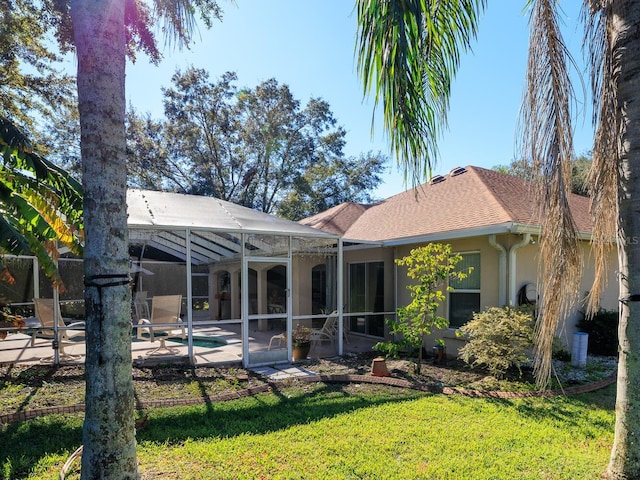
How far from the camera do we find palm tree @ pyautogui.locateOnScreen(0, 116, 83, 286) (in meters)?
5.75

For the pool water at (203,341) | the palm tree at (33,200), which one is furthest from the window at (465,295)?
the palm tree at (33,200)

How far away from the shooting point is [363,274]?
1404 cm

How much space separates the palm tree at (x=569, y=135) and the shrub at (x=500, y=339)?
3560 millimetres

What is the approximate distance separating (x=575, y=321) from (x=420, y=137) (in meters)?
8.94

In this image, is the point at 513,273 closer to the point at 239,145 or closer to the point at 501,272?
the point at 501,272

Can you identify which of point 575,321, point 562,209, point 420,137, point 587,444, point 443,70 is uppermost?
point 443,70

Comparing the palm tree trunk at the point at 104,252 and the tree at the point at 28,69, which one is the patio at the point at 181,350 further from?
the tree at the point at 28,69

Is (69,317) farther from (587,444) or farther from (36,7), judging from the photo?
(587,444)

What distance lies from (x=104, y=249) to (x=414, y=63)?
3.60 metres

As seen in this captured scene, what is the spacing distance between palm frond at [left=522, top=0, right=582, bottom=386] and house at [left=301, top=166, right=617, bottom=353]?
3.15 meters

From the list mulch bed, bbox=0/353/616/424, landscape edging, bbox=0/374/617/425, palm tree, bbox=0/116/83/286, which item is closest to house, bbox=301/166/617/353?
landscape edging, bbox=0/374/617/425

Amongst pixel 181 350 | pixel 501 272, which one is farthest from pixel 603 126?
pixel 181 350

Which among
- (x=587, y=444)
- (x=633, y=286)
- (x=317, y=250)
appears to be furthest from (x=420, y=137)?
(x=317, y=250)

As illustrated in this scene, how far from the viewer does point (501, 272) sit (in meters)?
9.39
